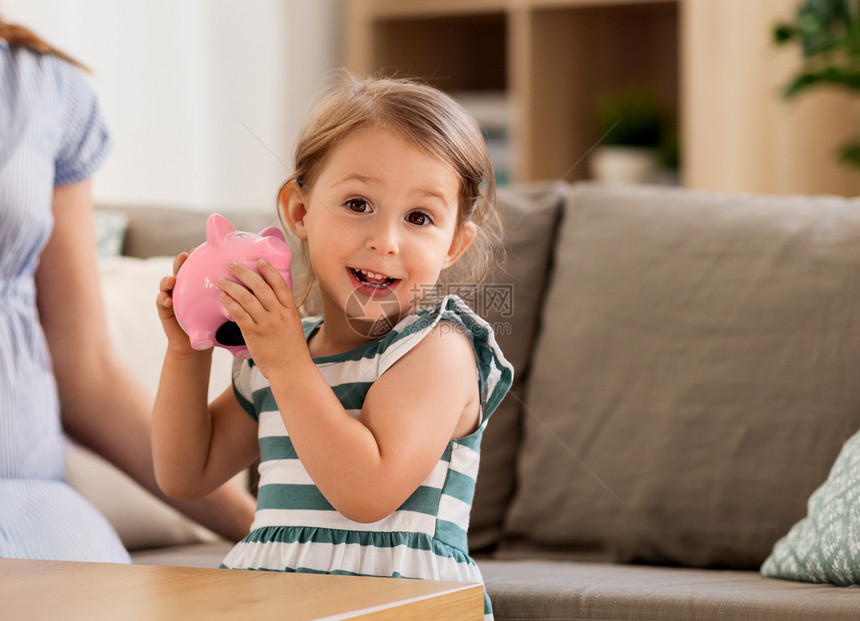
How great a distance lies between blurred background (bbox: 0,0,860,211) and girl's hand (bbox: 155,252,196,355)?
1.37 m

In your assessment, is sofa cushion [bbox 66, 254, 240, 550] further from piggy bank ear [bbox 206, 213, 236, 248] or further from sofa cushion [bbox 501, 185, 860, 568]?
piggy bank ear [bbox 206, 213, 236, 248]

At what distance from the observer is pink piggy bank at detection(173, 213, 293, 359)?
2.39 ft

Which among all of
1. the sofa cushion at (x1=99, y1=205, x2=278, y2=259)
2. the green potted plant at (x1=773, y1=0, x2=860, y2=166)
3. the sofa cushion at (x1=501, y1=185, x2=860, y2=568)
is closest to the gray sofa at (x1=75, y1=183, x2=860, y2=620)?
the sofa cushion at (x1=501, y1=185, x2=860, y2=568)

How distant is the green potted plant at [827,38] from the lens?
6.82 feet

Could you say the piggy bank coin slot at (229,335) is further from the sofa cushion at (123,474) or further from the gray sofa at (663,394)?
the sofa cushion at (123,474)

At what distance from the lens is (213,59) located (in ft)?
8.84

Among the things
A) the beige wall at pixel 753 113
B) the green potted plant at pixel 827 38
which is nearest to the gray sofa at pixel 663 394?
the green potted plant at pixel 827 38

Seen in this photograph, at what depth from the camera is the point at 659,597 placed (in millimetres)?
961

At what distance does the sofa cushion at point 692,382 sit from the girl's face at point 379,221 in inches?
21.5

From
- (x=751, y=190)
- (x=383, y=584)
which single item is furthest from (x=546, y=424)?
(x=751, y=190)

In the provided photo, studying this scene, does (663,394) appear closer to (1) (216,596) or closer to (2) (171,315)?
(2) (171,315)

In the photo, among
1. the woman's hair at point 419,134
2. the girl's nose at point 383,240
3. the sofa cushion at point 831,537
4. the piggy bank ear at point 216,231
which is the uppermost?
the woman's hair at point 419,134

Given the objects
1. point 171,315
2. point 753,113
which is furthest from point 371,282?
point 753,113

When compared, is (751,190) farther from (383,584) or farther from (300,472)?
(383,584)
